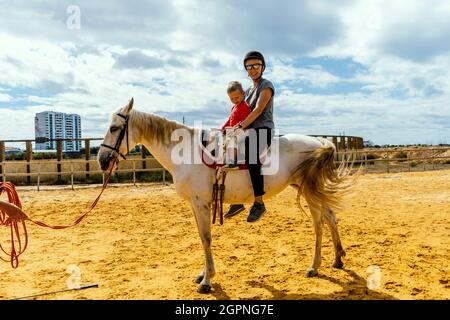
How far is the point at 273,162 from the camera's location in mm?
4219

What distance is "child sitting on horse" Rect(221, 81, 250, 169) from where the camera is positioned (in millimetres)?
3992

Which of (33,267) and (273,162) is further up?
(273,162)

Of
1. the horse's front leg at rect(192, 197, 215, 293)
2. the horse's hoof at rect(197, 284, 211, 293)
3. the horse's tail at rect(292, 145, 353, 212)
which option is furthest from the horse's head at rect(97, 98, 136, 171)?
the horse's tail at rect(292, 145, 353, 212)

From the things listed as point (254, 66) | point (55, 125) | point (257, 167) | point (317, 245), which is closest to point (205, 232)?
point (257, 167)

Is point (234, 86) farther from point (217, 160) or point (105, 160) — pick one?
point (105, 160)

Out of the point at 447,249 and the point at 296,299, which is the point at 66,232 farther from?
the point at 447,249

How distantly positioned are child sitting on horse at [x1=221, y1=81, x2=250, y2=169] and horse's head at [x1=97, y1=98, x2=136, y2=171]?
44.1 inches

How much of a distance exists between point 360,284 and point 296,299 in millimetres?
876

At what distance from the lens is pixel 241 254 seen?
17.7ft

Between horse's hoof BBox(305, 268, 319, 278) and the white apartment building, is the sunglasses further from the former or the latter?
the white apartment building


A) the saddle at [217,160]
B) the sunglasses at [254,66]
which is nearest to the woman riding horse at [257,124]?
the sunglasses at [254,66]

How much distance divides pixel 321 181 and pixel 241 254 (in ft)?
6.09

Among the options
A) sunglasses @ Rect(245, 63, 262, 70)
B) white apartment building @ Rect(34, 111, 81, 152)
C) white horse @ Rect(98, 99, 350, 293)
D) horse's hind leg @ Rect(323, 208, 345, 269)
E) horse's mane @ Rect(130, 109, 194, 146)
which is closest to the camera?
white horse @ Rect(98, 99, 350, 293)
